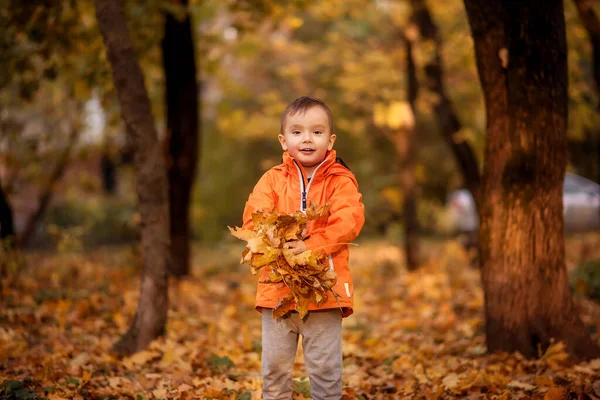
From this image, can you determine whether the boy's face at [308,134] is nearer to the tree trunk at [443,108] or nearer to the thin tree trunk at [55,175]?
the tree trunk at [443,108]

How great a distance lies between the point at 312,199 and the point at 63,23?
512cm

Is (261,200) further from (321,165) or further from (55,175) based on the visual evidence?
(55,175)

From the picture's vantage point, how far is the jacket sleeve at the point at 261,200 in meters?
3.53

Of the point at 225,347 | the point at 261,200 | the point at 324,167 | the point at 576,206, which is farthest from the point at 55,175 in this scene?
the point at 576,206

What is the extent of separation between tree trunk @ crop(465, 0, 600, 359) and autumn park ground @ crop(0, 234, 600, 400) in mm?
290

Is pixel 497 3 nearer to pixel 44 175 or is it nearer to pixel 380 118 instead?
pixel 380 118

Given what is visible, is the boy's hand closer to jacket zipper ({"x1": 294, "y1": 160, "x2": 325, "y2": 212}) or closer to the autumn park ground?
jacket zipper ({"x1": 294, "y1": 160, "x2": 325, "y2": 212})

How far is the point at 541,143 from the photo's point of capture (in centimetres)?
469

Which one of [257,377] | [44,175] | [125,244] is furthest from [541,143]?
[125,244]

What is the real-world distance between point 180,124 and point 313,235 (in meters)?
6.36

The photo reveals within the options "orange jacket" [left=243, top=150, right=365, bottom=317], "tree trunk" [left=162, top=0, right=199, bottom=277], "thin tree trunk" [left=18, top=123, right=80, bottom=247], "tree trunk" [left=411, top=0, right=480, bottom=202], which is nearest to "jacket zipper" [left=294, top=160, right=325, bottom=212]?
"orange jacket" [left=243, top=150, right=365, bottom=317]

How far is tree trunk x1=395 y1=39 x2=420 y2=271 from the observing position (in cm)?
1108

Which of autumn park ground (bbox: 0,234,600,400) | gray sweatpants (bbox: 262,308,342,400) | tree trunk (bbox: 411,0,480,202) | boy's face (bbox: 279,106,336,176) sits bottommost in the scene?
autumn park ground (bbox: 0,234,600,400)

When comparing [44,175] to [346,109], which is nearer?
[44,175]
